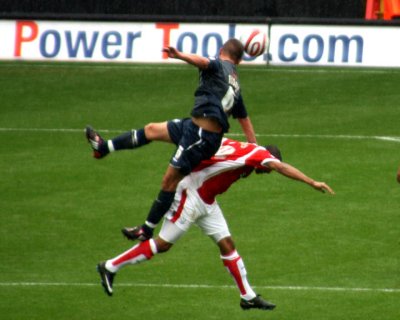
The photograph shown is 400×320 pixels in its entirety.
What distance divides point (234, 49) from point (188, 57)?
133 centimetres

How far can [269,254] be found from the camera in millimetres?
18141

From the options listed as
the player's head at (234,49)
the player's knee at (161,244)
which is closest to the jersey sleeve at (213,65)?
the player's head at (234,49)

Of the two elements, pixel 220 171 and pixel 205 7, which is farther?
pixel 205 7

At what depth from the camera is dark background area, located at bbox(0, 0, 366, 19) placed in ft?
111

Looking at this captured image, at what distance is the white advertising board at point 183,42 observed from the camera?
30.1 m

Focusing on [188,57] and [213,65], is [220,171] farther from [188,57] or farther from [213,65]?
[188,57]

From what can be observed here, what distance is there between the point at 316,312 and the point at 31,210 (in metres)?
6.68

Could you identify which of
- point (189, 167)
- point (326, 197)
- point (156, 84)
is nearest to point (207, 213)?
point (189, 167)

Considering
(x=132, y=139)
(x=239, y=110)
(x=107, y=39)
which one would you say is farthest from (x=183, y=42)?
(x=239, y=110)

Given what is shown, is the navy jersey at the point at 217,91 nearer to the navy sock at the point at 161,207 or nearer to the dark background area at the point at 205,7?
the navy sock at the point at 161,207

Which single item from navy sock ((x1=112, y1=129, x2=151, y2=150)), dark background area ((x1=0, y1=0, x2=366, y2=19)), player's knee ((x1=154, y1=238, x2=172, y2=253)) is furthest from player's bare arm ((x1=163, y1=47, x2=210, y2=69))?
dark background area ((x1=0, y1=0, x2=366, y2=19))

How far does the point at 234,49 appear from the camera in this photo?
A: 15109 mm

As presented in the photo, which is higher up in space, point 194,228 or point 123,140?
point 123,140

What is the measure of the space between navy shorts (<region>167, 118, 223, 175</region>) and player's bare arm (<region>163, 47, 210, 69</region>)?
79 centimetres
